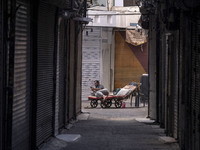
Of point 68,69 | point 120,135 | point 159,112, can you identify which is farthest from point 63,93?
point 159,112

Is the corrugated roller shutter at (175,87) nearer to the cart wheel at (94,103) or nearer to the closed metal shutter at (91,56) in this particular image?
the cart wheel at (94,103)

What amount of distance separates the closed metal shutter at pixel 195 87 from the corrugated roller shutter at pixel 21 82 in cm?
356

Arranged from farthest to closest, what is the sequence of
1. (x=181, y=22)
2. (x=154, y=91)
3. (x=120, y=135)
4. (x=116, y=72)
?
1. (x=116, y=72)
2. (x=154, y=91)
3. (x=120, y=135)
4. (x=181, y=22)

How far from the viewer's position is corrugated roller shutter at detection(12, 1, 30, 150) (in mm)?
9680

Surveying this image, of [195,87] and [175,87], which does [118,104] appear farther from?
[195,87]

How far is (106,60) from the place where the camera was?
3700 cm

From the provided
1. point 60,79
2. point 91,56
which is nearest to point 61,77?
point 60,79

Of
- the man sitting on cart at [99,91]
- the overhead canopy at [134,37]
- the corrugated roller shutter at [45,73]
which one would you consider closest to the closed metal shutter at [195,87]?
the corrugated roller shutter at [45,73]

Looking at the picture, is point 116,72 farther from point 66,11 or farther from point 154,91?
point 66,11

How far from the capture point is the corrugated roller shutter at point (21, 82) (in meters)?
9.68

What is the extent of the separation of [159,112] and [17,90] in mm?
9461

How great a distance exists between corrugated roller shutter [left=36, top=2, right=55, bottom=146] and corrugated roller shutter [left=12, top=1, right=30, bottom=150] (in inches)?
41.0

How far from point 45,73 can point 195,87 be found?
13.3 ft

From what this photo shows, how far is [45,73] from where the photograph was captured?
42.3 ft
